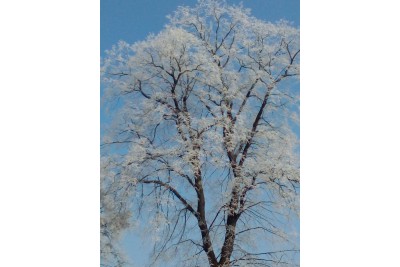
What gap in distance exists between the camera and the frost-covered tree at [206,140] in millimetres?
3848

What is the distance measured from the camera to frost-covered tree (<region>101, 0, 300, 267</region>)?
385cm

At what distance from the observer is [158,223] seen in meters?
3.89

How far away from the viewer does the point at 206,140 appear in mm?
3875

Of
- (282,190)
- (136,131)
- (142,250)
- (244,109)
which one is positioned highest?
(244,109)

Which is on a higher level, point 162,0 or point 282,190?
point 162,0
